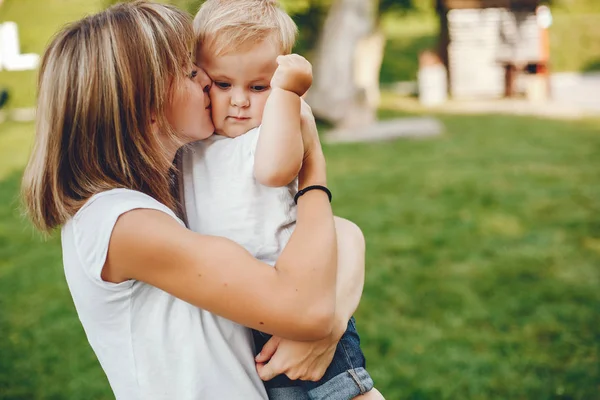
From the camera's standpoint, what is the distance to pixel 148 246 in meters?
1.47

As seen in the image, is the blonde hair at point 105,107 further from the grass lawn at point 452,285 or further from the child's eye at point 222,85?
the grass lawn at point 452,285

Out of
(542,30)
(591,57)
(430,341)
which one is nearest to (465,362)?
(430,341)

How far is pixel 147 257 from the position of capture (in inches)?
58.2

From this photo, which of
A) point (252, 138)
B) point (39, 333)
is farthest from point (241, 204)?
point (39, 333)

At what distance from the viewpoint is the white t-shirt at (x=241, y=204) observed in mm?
1658

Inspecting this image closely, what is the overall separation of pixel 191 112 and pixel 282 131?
11.2 inches

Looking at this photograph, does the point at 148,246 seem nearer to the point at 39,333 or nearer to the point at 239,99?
the point at 239,99

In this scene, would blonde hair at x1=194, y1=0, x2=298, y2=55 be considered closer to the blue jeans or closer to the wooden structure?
the blue jeans

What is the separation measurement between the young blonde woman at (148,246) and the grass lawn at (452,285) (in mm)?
2426

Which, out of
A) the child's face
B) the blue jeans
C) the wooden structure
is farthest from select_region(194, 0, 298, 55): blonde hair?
the wooden structure

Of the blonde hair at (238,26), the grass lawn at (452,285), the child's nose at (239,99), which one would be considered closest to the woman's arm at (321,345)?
the child's nose at (239,99)

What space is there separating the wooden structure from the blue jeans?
14068 mm

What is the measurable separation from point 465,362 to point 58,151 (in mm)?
3086

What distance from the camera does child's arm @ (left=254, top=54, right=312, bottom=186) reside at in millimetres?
1590
